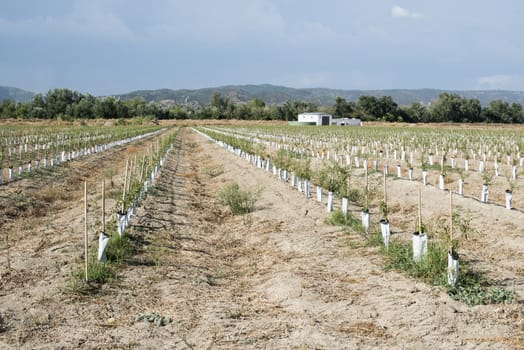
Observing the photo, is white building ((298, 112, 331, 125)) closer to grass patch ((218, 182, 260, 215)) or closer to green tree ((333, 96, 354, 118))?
green tree ((333, 96, 354, 118))

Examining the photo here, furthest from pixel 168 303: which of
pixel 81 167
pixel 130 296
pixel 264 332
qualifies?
pixel 81 167

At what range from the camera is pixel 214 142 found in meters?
36.7

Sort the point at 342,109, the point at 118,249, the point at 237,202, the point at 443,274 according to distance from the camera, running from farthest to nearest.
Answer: the point at 342,109 → the point at 237,202 → the point at 118,249 → the point at 443,274

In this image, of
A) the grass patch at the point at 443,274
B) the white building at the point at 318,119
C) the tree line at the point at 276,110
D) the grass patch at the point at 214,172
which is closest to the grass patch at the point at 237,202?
the grass patch at the point at 443,274

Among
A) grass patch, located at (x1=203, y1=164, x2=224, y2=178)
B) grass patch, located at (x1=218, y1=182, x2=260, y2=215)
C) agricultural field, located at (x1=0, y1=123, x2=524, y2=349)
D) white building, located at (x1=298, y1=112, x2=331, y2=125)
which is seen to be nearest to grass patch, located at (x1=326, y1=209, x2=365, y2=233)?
agricultural field, located at (x1=0, y1=123, x2=524, y2=349)

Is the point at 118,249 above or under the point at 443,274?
under

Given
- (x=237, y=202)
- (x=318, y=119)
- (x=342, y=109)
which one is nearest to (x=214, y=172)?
(x=237, y=202)

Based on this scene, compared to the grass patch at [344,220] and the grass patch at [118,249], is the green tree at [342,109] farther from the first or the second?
the grass patch at [118,249]

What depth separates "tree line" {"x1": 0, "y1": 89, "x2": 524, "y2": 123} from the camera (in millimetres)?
86562

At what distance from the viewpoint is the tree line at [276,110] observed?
86562 millimetres

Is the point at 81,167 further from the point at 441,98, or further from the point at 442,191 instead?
the point at 441,98

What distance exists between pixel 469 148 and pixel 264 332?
22.5 metres

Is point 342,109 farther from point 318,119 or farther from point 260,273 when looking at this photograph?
point 260,273

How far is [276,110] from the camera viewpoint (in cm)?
10300
